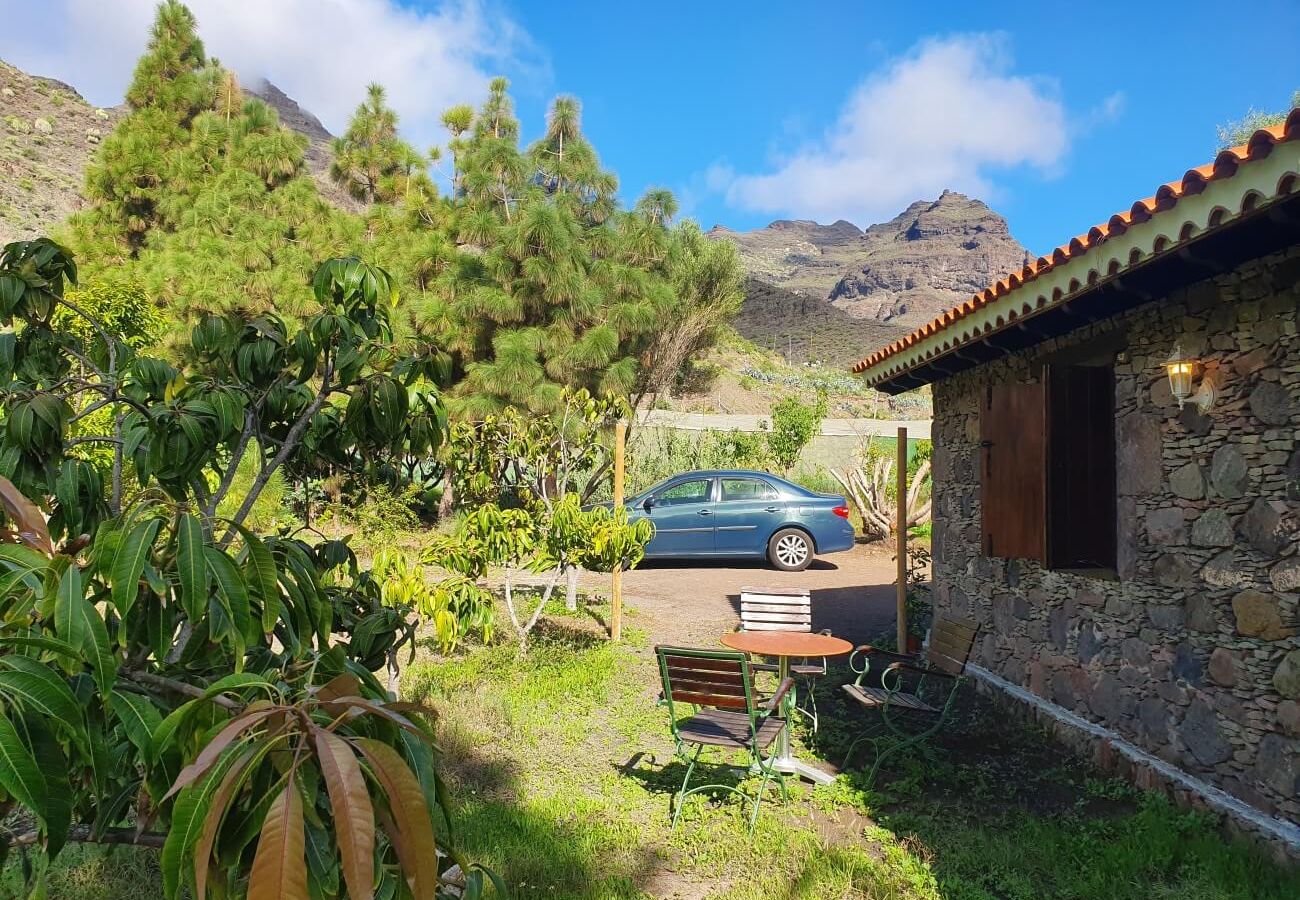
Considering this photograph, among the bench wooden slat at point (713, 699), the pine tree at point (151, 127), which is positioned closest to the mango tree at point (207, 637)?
the bench wooden slat at point (713, 699)

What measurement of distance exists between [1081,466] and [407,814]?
4.93 metres

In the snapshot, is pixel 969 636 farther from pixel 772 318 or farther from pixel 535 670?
pixel 772 318

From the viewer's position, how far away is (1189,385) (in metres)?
3.89

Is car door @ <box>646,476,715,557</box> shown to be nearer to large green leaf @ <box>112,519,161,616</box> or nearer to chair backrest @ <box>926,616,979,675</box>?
chair backrest @ <box>926,616,979,675</box>

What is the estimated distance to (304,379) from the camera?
2.46 m

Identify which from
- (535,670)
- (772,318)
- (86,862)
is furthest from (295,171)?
(772,318)

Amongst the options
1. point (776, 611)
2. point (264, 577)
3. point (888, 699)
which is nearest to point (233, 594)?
point (264, 577)

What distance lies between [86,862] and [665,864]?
91.3 inches

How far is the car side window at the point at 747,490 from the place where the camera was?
38.5 feet

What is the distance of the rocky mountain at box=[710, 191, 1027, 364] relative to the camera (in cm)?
5344

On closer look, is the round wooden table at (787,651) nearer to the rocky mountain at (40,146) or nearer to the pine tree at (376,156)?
the pine tree at (376,156)

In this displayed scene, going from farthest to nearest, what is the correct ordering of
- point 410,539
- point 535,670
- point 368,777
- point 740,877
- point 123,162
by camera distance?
point 123,162 < point 410,539 < point 535,670 < point 740,877 < point 368,777

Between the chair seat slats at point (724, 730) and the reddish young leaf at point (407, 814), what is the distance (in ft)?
10.8

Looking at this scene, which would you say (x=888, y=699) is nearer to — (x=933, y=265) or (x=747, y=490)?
(x=747, y=490)
